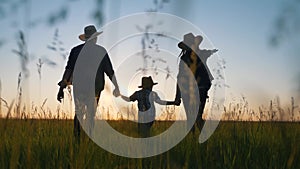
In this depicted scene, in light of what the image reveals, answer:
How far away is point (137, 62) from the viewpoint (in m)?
3.09

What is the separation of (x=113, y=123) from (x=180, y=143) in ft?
3.85

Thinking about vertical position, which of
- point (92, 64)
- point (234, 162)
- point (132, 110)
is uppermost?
point (92, 64)

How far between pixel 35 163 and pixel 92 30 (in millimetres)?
3389

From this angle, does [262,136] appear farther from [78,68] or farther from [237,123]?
[78,68]

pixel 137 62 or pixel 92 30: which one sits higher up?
pixel 92 30

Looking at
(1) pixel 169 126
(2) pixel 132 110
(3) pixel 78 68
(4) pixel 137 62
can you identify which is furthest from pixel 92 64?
(4) pixel 137 62

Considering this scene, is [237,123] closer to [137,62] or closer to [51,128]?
[51,128]

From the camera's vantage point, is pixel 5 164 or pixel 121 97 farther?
pixel 121 97

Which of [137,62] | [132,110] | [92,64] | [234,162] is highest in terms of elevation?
[92,64]

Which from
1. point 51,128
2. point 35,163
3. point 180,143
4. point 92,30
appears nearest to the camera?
point 35,163

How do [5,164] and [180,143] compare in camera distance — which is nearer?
[5,164]

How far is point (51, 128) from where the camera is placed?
480cm

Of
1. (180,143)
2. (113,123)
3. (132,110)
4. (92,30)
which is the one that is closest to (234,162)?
(180,143)

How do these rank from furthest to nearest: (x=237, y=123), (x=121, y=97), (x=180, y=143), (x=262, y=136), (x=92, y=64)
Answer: (x=92, y=64), (x=237, y=123), (x=262, y=136), (x=180, y=143), (x=121, y=97)
